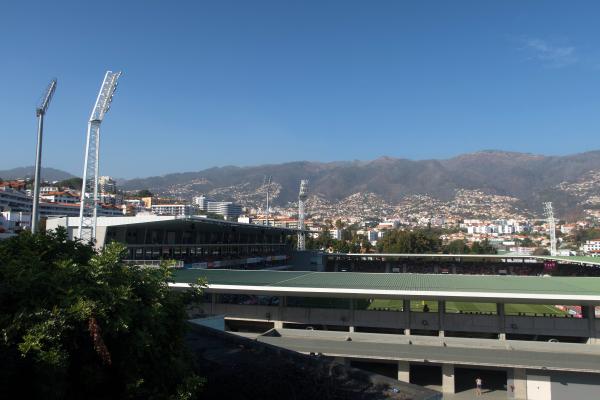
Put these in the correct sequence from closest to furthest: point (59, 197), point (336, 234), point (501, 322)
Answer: point (501, 322), point (59, 197), point (336, 234)

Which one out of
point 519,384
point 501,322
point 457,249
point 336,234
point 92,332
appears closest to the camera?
point 92,332

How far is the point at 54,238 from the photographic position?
807 centimetres

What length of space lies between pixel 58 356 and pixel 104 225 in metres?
29.9

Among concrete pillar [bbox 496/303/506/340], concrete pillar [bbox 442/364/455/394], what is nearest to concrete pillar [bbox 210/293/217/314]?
concrete pillar [bbox 442/364/455/394]

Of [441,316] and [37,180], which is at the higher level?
[37,180]

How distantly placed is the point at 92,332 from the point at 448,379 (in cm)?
1517

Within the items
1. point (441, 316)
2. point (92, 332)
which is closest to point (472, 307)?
point (441, 316)

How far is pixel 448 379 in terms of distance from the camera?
1742 centimetres

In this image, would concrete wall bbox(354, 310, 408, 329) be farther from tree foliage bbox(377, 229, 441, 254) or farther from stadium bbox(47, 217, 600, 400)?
tree foliage bbox(377, 229, 441, 254)

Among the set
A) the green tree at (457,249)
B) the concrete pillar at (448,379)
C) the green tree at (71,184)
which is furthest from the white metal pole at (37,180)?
the green tree at (71,184)

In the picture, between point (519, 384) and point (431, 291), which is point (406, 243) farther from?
point (519, 384)

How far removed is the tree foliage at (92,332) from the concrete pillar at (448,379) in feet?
43.3

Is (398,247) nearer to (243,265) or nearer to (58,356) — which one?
(243,265)

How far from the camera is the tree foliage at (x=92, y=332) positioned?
5125 millimetres
